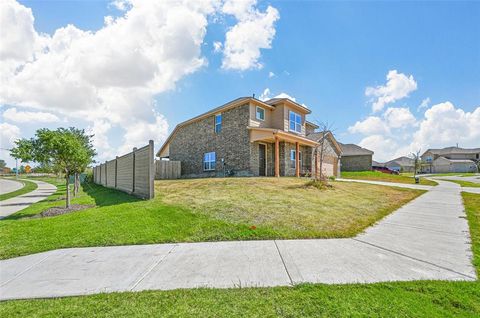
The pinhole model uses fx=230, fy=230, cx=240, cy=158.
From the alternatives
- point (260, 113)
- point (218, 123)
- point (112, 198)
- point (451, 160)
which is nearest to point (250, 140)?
point (260, 113)

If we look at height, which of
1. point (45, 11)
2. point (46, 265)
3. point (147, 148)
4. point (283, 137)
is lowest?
point (46, 265)

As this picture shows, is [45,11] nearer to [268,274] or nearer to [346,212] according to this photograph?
[268,274]

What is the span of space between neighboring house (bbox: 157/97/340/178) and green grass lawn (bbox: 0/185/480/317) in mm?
12850

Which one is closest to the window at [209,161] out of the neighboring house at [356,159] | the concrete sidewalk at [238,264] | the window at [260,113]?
the window at [260,113]

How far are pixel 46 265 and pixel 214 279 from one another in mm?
2978

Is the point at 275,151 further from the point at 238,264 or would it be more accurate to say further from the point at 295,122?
the point at 238,264

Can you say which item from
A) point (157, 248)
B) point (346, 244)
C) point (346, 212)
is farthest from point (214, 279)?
point (346, 212)

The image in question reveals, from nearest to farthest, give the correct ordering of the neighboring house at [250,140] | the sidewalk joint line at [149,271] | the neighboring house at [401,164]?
the sidewalk joint line at [149,271] → the neighboring house at [250,140] → the neighboring house at [401,164]

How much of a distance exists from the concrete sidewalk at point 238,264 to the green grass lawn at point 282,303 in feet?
0.68

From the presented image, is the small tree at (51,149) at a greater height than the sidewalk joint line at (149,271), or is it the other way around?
the small tree at (51,149)

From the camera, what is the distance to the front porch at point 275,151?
52.5 feet

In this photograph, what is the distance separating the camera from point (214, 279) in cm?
317

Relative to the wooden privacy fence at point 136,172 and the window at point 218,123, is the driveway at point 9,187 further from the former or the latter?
the window at point 218,123

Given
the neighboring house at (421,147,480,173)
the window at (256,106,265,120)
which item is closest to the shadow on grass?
the window at (256,106,265,120)
